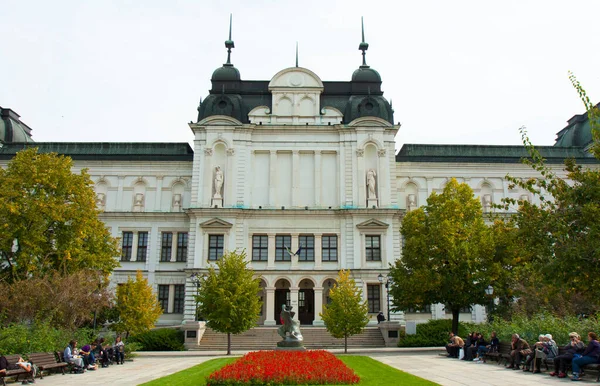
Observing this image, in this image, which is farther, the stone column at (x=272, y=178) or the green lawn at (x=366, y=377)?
the stone column at (x=272, y=178)

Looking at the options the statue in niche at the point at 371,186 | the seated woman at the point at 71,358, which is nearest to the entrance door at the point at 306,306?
the statue in niche at the point at 371,186

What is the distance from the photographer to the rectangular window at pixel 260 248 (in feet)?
159

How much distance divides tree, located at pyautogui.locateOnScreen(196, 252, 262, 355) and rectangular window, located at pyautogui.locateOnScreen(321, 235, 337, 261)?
42.8 ft

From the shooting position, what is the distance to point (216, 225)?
47.8 m

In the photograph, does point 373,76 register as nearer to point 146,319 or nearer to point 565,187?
point 146,319

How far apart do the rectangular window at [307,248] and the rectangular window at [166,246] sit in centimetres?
1293

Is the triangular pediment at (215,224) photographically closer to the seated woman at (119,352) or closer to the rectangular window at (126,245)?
the rectangular window at (126,245)

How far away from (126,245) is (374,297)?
2460 centimetres

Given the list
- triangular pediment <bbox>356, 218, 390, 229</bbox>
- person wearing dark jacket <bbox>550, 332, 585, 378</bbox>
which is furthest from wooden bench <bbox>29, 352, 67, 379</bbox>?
triangular pediment <bbox>356, 218, 390, 229</bbox>

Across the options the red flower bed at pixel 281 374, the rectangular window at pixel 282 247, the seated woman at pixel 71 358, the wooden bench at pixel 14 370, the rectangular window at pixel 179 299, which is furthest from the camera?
the rectangular window at pixel 179 299

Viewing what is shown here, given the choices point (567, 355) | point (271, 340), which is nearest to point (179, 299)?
point (271, 340)

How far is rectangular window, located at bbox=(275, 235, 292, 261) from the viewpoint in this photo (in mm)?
48375

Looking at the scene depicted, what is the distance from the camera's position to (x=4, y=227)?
33.4 meters

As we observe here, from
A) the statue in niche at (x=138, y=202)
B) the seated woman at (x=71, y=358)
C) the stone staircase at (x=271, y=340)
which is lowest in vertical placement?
the stone staircase at (x=271, y=340)
